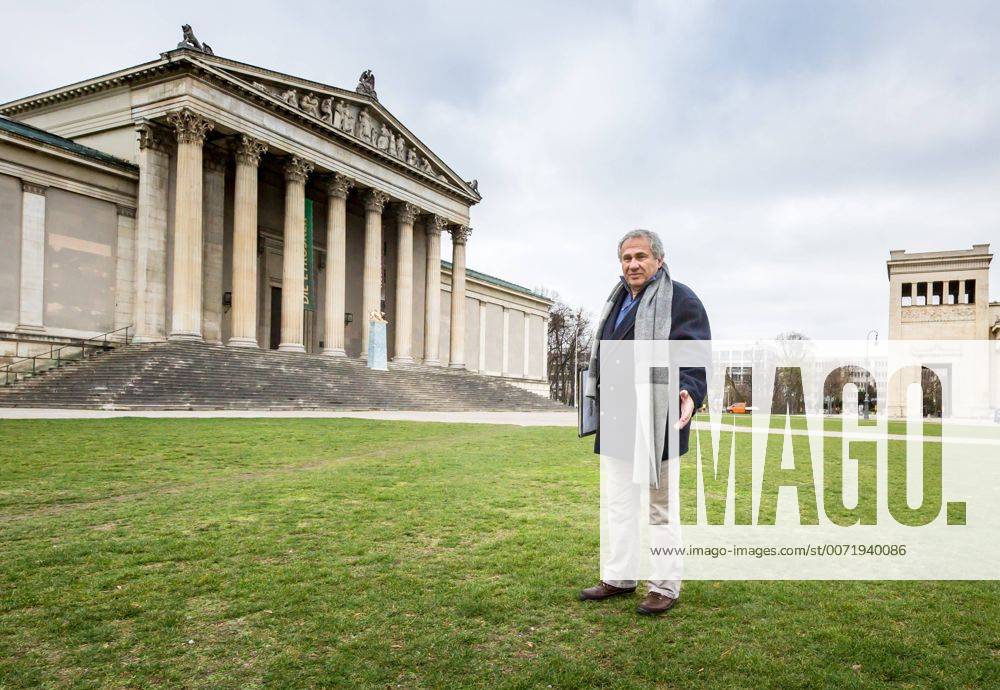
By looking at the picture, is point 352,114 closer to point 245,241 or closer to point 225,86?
point 225,86

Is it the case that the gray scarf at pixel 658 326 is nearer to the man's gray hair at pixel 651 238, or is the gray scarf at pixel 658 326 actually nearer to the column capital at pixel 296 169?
the man's gray hair at pixel 651 238

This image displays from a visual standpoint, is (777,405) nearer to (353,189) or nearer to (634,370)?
(353,189)

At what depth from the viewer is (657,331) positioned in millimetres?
4273

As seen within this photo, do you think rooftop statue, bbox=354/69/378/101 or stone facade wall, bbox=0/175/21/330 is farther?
rooftop statue, bbox=354/69/378/101

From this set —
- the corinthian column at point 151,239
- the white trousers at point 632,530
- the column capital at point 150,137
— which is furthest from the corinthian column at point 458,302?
the white trousers at point 632,530

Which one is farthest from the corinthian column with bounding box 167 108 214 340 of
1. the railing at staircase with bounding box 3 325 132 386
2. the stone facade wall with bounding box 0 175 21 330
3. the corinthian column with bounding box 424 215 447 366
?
the corinthian column with bounding box 424 215 447 366

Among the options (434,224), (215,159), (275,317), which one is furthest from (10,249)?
(434,224)

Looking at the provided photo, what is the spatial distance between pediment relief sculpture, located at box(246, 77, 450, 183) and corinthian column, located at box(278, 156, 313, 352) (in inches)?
133

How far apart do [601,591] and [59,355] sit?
32.1 m

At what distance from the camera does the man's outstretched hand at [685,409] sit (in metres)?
4.14

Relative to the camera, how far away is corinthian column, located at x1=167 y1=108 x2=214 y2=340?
98.4ft

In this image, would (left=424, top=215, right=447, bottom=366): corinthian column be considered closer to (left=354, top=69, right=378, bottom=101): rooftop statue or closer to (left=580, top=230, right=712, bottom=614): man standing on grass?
(left=354, top=69, right=378, bottom=101): rooftop statue

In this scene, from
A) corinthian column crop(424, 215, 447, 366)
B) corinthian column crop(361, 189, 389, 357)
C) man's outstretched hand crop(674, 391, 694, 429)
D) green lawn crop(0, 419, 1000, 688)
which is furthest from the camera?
corinthian column crop(424, 215, 447, 366)

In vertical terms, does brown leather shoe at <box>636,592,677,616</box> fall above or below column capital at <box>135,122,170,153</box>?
below
